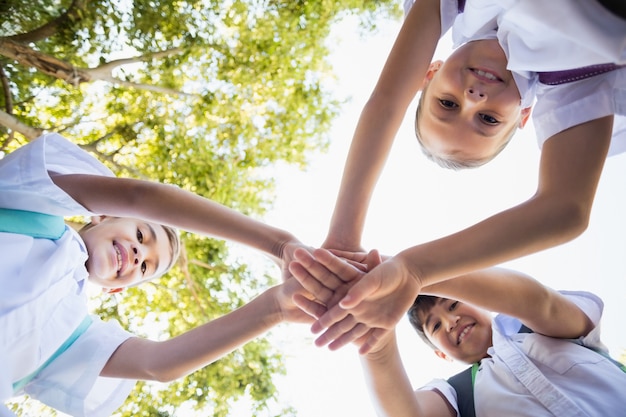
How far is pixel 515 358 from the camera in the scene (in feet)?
6.78

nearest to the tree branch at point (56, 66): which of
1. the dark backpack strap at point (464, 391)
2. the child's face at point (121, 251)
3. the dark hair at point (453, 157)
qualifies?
the child's face at point (121, 251)

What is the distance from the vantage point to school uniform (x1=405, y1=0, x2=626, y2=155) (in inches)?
51.2

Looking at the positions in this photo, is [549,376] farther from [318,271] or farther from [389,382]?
[318,271]

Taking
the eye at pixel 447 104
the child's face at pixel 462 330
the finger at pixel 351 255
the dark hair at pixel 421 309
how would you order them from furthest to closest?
the dark hair at pixel 421 309
the child's face at pixel 462 330
the eye at pixel 447 104
the finger at pixel 351 255

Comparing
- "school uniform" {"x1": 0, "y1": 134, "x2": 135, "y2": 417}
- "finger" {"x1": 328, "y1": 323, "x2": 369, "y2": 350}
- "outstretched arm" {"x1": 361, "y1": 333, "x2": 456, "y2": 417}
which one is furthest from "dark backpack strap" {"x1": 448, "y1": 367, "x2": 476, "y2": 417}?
"school uniform" {"x1": 0, "y1": 134, "x2": 135, "y2": 417}

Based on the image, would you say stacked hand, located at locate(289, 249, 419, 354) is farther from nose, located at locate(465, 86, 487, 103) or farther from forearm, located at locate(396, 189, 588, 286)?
nose, located at locate(465, 86, 487, 103)

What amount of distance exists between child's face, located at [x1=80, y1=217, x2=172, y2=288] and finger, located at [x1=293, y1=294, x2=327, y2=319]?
112 centimetres

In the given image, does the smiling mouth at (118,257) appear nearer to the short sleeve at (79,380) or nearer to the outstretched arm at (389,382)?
the short sleeve at (79,380)

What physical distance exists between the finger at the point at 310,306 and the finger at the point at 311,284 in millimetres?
33

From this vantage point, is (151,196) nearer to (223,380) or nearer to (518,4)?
(518,4)

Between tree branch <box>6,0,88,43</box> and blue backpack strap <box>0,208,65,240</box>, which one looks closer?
blue backpack strap <box>0,208,65,240</box>

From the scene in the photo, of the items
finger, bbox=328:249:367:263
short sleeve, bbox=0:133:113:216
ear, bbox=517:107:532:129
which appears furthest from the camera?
ear, bbox=517:107:532:129

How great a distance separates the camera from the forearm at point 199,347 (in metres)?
1.89

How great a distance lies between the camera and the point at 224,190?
4281 mm
